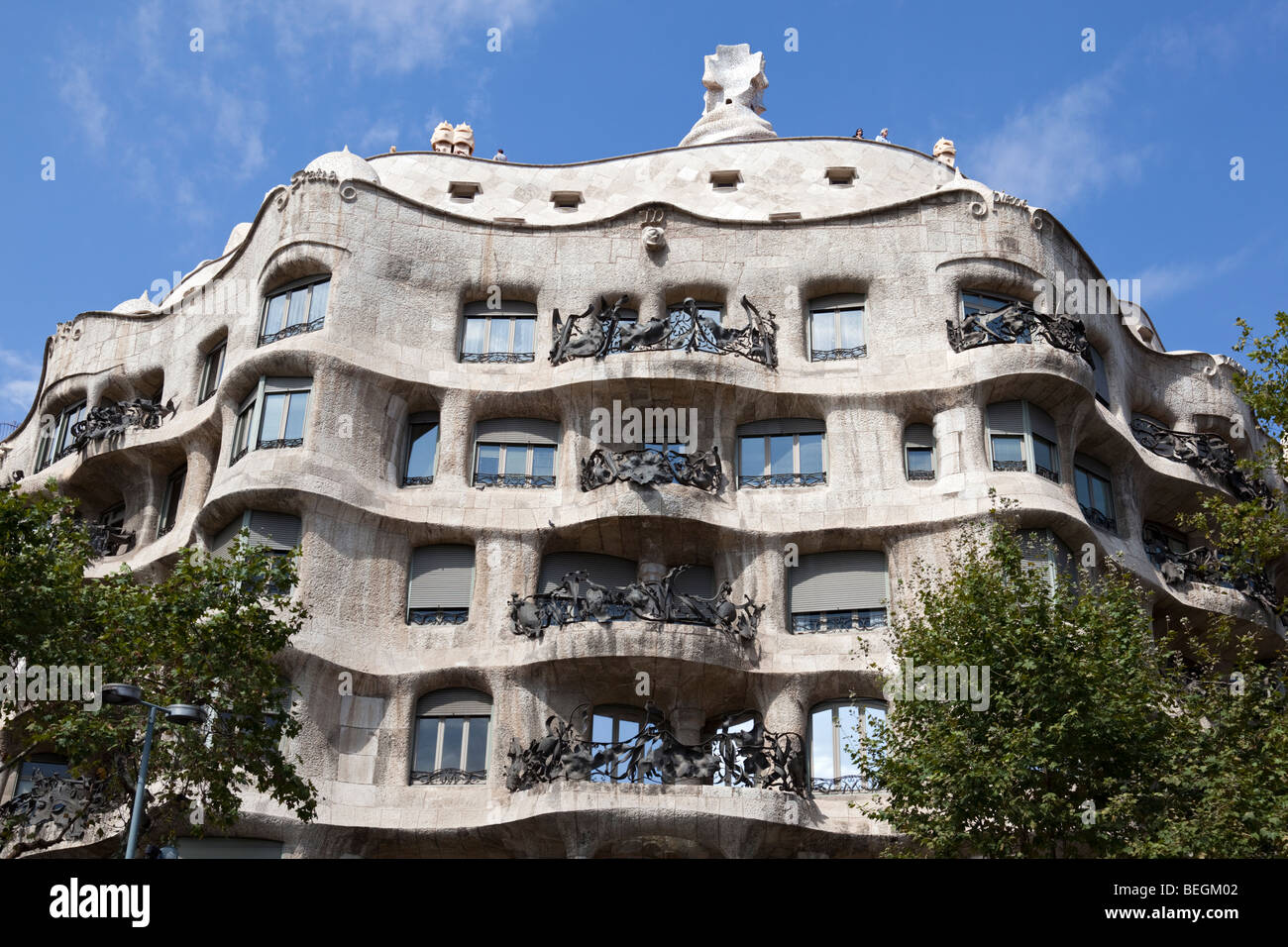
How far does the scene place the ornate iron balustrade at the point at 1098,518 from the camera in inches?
1060

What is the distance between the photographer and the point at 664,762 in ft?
74.0

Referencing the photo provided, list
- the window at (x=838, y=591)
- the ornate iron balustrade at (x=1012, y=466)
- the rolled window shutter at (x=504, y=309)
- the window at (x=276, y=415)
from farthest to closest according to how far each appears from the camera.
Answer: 1. the rolled window shutter at (x=504, y=309)
2. the window at (x=276, y=415)
3. the ornate iron balustrade at (x=1012, y=466)
4. the window at (x=838, y=591)

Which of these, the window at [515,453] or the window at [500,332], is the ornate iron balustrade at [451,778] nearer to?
the window at [515,453]

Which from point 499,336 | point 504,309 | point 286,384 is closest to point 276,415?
point 286,384

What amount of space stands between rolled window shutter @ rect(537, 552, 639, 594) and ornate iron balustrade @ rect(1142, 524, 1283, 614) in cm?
1050

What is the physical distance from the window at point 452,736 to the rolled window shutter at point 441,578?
1.76 m

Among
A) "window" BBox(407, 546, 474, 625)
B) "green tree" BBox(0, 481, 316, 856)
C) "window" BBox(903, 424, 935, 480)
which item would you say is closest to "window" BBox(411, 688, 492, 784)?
"window" BBox(407, 546, 474, 625)

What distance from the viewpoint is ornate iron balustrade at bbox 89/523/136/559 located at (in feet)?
97.3

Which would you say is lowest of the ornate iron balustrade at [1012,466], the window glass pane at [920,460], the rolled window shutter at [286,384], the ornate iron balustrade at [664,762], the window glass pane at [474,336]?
the ornate iron balustrade at [664,762]

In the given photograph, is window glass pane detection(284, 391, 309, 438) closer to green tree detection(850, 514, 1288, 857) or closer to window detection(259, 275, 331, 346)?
window detection(259, 275, 331, 346)

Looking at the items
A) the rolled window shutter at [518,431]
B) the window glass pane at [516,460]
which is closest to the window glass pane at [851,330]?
the rolled window shutter at [518,431]

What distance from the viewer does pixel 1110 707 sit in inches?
765
